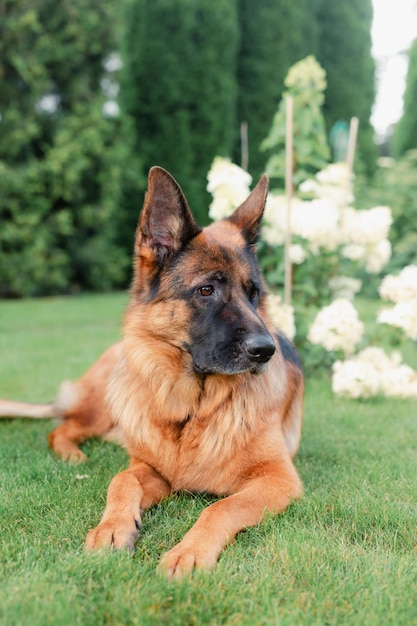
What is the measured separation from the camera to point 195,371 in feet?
10.2


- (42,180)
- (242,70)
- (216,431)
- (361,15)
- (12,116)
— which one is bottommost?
(216,431)

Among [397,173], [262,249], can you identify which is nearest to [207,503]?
[262,249]

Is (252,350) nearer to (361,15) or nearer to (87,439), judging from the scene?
(87,439)

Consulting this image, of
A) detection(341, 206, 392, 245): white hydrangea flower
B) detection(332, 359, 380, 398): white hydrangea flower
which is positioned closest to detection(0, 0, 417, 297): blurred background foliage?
detection(341, 206, 392, 245): white hydrangea flower

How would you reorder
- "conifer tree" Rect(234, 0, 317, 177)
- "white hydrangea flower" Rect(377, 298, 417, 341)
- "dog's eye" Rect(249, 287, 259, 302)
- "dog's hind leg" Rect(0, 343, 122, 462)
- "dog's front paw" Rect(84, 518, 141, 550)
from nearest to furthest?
"dog's front paw" Rect(84, 518, 141, 550)
"dog's eye" Rect(249, 287, 259, 302)
"dog's hind leg" Rect(0, 343, 122, 462)
"white hydrangea flower" Rect(377, 298, 417, 341)
"conifer tree" Rect(234, 0, 317, 177)

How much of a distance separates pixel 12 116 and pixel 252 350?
36.6 feet

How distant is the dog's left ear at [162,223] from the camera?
9.84ft

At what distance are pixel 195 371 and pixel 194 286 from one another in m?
0.43

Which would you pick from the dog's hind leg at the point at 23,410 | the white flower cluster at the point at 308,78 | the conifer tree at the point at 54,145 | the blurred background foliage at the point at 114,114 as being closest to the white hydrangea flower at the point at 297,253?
the white flower cluster at the point at 308,78

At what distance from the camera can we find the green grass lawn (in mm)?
1966

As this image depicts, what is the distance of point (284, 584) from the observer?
218cm

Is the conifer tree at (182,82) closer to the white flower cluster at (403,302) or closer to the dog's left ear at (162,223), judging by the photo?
the white flower cluster at (403,302)

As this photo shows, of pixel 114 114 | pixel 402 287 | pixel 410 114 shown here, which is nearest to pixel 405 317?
pixel 402 287

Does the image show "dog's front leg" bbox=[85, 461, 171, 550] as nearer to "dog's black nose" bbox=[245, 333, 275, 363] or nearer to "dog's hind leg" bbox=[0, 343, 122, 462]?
"dog's black nose" bbox=[245, 333, 275, 363]
